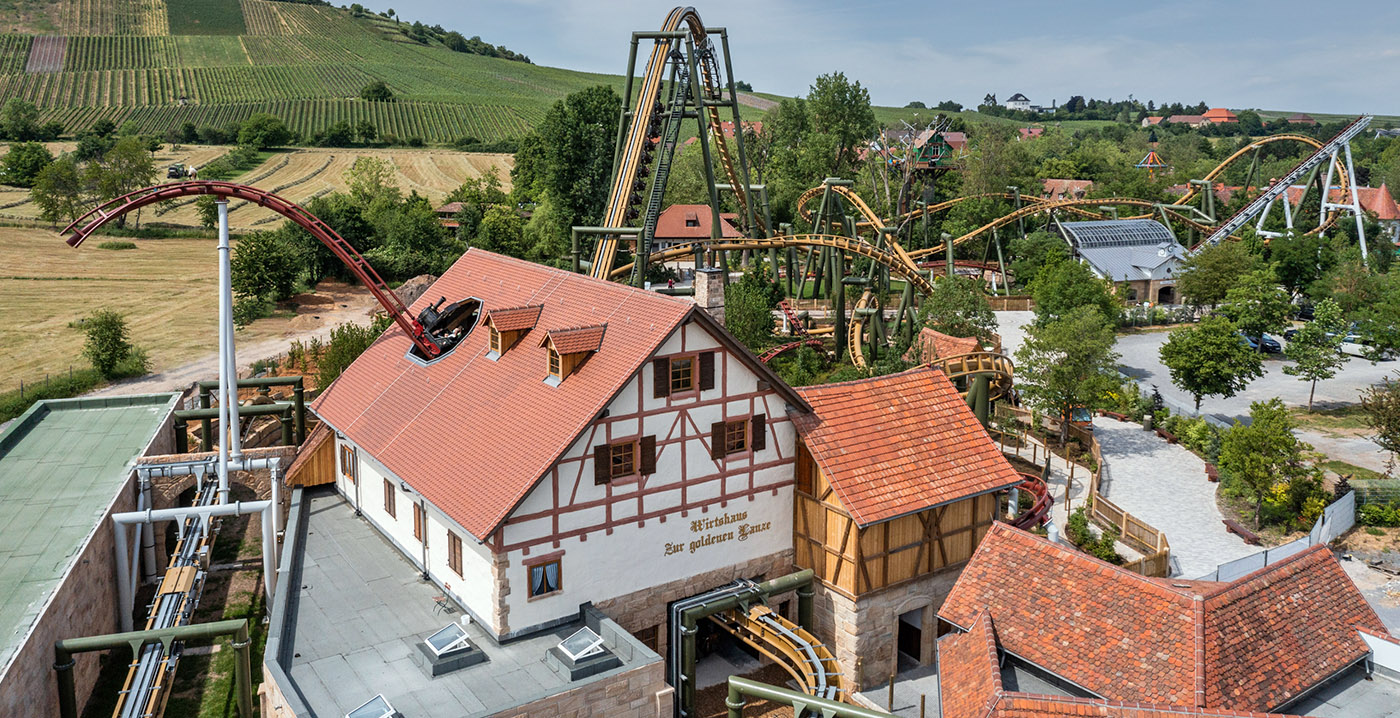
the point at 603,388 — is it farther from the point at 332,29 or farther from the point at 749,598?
the point at 332,29

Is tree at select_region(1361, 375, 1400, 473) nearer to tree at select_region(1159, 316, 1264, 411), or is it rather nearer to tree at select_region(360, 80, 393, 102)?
tree at select_region(1159, 316, 1264, 411)

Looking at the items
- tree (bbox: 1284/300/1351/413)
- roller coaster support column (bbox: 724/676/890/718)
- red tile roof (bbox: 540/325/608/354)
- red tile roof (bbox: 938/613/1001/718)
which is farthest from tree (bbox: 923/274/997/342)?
roller coaster support column (bbox: 724/676/890/718)

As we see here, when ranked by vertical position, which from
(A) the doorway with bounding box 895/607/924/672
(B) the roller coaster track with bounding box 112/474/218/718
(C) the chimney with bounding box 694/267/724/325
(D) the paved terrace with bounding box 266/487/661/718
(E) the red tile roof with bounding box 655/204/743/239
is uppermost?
(E) the red tile roof with bounding box 655/204/743/239

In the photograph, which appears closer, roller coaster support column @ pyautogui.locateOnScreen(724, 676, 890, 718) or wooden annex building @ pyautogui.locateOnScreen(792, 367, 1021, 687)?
roller coaster support column @ pyautogui.locateOnScreen(724, 676, 890, 718)

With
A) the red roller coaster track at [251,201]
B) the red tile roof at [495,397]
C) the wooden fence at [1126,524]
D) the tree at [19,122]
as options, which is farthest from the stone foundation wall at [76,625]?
the tree at [19,122]

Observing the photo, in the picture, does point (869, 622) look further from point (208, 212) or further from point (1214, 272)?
point (208, 212)
